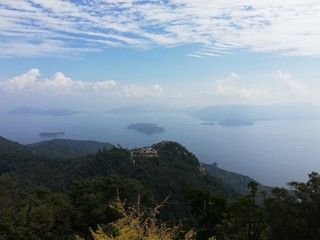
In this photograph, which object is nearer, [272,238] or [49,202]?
[272,238]

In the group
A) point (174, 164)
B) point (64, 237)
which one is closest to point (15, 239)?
point (64, 237)

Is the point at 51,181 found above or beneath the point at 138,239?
beneath

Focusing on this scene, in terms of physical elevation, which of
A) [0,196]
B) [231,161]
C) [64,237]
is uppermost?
[0,196]

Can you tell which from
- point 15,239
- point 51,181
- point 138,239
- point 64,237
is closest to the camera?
point 138,239

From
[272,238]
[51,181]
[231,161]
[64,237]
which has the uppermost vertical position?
[272,238]

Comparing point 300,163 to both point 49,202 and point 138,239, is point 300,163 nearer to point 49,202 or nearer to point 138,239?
point 49,202

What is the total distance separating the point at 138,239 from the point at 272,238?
279 inches

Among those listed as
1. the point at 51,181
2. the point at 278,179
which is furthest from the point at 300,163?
the point at 51,181

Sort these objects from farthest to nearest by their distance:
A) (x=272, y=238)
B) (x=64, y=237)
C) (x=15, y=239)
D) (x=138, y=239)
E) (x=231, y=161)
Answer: (x=231, y=161) < (x=64, y=237) < (x=15, y=239) < (x=272, y=238) < (x=138, y=239)

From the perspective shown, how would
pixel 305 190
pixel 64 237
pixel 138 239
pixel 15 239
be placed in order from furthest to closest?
pixel 64 237, pixel 15 239, pixel 305 190, pixel 138 239

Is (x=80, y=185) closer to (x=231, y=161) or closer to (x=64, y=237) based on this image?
(x=64, y=237)

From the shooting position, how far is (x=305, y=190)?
1209 centimetres

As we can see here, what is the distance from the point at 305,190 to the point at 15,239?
14.8 m

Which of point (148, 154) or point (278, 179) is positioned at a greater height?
point (148, 154)
